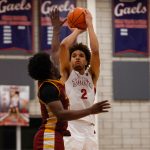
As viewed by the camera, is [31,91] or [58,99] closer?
[58,99]

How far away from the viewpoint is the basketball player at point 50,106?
4395 mm

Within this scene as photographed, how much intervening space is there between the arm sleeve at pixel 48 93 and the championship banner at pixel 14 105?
6.30 metres

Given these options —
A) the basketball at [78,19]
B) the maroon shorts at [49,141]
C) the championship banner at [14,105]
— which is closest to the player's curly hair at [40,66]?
the maroon shorts at [49,141]

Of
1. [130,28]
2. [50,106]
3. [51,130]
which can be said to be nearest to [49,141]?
[51,130]

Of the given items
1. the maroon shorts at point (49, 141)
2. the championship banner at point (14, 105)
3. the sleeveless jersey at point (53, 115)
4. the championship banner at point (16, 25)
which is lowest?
the championship banner at point (14, 105)

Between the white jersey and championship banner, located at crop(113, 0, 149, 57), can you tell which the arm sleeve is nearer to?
the white jersey

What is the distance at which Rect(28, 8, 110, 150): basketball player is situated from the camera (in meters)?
4.39

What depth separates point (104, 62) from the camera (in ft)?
36.4

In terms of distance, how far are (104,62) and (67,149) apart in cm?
559

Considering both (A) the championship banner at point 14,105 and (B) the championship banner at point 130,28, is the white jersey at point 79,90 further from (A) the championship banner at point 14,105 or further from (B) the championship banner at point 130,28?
(B) the championship banner at point 130,28

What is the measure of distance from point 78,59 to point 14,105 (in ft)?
17.6

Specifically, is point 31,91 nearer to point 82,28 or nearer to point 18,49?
point 18,49

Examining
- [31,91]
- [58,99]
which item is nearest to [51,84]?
[58,99]

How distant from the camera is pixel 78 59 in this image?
563cm
